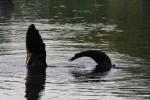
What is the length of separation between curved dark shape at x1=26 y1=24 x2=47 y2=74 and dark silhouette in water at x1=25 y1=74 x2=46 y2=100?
3.84 feet

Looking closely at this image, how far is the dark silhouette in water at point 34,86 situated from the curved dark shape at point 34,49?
117cm

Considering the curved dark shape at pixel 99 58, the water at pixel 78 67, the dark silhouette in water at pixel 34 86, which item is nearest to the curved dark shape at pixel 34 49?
the water at pixel 78 67

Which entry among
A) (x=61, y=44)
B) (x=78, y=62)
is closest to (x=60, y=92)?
(x=78, y=62)

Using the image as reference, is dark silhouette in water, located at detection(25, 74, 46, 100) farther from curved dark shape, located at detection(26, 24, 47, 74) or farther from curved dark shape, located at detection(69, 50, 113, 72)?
curved dark shape, located at detection(69, 50, 113, 72)

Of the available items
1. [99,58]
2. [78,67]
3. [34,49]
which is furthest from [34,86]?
[99,58]

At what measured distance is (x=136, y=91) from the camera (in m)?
22.6

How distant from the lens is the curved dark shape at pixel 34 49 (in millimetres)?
27016

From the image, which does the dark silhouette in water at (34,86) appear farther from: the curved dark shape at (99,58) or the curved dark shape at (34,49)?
the curved dark shape at (99,58)

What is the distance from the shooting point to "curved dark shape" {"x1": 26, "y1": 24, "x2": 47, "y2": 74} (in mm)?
27016

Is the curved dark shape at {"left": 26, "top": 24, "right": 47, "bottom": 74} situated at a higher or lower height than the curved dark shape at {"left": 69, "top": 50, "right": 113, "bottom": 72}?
higher

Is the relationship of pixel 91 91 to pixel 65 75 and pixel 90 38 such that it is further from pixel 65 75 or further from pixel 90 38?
pixel 90 38

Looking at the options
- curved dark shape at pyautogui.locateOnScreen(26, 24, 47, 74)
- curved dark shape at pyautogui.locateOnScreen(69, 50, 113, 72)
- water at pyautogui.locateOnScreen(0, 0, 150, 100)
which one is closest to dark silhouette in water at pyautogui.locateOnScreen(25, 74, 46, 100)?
water at pyautogui.locateOnScreen(0, 0, 150, 100)

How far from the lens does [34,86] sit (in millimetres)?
23906

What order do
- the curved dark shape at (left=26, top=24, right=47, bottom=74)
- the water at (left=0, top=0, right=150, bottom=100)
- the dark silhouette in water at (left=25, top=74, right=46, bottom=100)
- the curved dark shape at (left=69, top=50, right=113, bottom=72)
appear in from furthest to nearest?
the curved dark shape at (left=69, top=50, right=113, bottom=72) < the curved dark shape at (left=26, top=24, right=47, bottom=74) < the water at (left=0, top=0, right=150, bottom=100) < the dark silhouette in water at (left=25, top=74, right=46, bottom=100)
